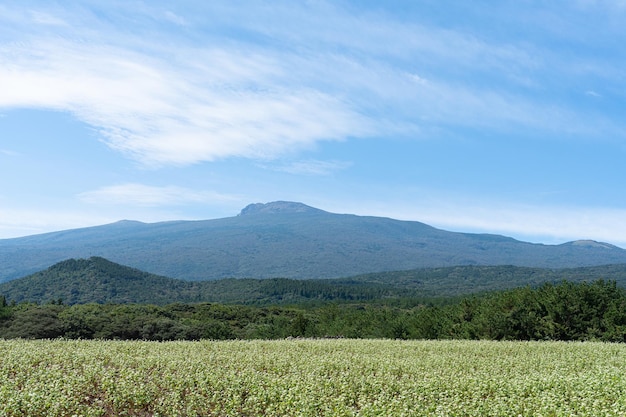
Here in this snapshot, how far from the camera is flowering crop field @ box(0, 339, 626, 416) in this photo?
12281 millimetres

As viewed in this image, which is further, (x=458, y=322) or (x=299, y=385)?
(x=458, y=322)

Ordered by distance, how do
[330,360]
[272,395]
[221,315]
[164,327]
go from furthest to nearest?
[221,315]
[164,327]
[330,360]
[272,395]

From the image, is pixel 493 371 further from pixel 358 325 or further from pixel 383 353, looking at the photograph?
pixel 358 325

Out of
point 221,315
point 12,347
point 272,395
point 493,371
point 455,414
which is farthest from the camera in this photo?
point 221,315

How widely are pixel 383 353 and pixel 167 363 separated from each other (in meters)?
9.43

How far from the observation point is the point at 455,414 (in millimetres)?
11875

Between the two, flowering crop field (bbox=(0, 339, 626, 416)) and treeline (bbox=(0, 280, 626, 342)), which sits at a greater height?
flowering crop field (bbox=(0, 339, 626, 416))

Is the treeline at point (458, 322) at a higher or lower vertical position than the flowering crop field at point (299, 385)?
lower

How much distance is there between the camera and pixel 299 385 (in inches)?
567

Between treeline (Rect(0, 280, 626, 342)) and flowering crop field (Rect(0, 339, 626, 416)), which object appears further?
treeline (Rect(0, 280, 626, 342))

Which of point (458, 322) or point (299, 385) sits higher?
point (299, 385)

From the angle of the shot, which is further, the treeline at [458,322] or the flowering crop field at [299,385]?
the treeline at [458,322]

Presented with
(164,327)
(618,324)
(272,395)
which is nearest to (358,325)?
(164,327)

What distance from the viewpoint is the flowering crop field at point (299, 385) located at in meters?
12.3
